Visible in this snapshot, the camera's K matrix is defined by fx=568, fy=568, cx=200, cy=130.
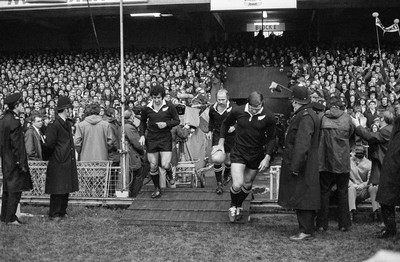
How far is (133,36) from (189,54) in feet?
27.5

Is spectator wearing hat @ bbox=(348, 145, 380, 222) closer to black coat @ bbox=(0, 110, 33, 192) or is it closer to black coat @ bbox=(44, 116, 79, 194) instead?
black coat @ bbox=(44, 116, 79, 194)

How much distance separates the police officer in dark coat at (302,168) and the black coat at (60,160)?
11.7 ft

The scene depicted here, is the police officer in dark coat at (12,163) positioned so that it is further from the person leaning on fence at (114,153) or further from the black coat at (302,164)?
the black coat at (302,164)

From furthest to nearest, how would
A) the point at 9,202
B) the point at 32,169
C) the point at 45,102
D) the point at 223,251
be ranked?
the point at 45,102
the point at 32,169
the point at 9,202
the point at 223,251

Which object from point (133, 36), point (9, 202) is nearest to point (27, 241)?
point (9, 202)

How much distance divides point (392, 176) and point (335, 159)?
0.91 metres

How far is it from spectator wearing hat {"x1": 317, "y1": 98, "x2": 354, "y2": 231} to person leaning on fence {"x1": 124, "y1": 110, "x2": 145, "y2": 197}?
4.13 m

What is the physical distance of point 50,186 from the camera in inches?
364

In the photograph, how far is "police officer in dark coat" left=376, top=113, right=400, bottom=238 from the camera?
24.6 ft

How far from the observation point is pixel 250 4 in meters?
22.1

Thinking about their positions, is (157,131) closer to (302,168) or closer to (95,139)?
(95,139)

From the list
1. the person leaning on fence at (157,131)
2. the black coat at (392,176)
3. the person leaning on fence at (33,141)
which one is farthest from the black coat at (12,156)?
the black coat at (392,176)

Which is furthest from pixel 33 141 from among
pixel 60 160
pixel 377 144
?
pixel 377 144

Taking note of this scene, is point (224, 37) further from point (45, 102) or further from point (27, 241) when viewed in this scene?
point (27, 241)
